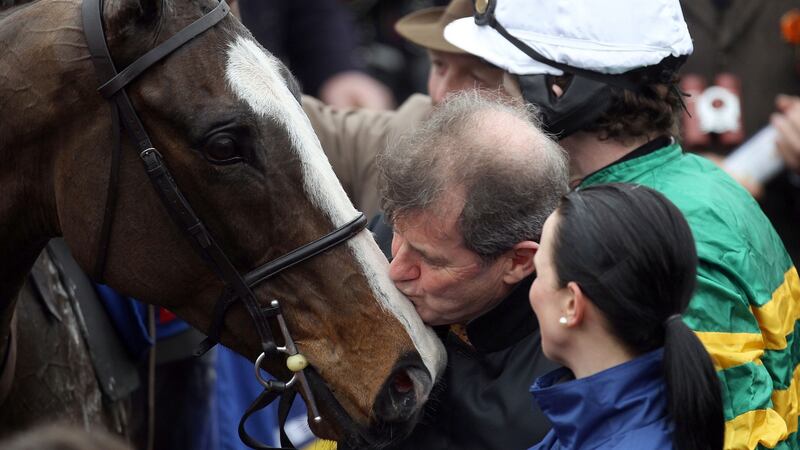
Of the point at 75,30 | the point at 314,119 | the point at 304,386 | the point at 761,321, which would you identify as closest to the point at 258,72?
the point at 75,30

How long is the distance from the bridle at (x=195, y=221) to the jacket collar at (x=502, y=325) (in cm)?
36

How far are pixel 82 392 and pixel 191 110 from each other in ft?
3.97

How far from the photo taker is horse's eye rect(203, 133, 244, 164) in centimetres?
254

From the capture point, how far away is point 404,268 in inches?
102

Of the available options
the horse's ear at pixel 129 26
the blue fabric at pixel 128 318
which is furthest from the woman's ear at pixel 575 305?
the blue fabric at pixel 128 318

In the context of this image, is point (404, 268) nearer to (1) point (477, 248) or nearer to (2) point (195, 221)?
(1) point (477, 248)

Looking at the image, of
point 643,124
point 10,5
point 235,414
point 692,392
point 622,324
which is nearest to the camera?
point 692,392

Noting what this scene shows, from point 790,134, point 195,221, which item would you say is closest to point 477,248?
point 195,221

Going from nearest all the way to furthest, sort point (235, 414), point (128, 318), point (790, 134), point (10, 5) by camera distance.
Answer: point (10, 5) < point (128, 318) < point (235, 414) < point (790, 134)

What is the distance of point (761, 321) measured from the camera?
8.63ft

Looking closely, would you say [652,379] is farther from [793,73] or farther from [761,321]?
[793,73]

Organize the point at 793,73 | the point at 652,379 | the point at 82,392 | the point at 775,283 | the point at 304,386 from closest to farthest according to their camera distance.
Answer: the point at 652,379 → the point at 304,386 → the point at 775,283 → the point at 82,392 → the point at 793,73

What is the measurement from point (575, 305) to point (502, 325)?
0.45 m

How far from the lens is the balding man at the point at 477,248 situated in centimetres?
248
